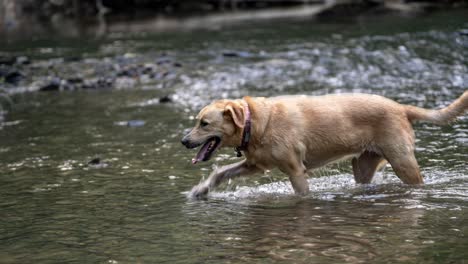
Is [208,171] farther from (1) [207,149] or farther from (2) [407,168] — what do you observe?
(2) [407,168]

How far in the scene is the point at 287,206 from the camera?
27.1 ft

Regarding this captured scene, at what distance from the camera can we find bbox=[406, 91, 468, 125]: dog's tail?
29.6ft

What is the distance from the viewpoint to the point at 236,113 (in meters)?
8.39

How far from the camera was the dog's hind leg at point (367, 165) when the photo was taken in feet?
30.3

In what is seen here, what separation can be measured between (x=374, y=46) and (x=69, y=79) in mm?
8561

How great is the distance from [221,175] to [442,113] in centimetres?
289

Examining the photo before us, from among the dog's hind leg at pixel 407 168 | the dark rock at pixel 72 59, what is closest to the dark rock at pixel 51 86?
the dark rock at pixel 72 59

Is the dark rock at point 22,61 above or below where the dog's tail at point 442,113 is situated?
below

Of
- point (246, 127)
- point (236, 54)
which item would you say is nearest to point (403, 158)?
point (246, 127)

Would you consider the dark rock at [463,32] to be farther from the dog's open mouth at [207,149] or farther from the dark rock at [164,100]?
the dog's open mouth at [207,149]

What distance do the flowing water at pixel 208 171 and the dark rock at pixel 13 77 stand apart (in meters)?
0.29

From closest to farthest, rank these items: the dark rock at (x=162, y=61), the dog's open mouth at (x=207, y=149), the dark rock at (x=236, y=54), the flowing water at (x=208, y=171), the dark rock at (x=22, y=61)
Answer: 1. the flowing water at (x=208, y=171)
2. the dog's open mouth at (x=207, y=149)
3. the dark rock at (x=162, y=61)
4. the dark rock at (x=236, y=54)
5. the dark rock at (x=22, y=61)

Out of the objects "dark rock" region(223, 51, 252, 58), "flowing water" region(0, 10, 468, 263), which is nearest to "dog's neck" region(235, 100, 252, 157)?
"flowing water" region(0, 10, 468, 263)

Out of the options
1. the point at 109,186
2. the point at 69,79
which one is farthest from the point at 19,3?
the point at 109,186
